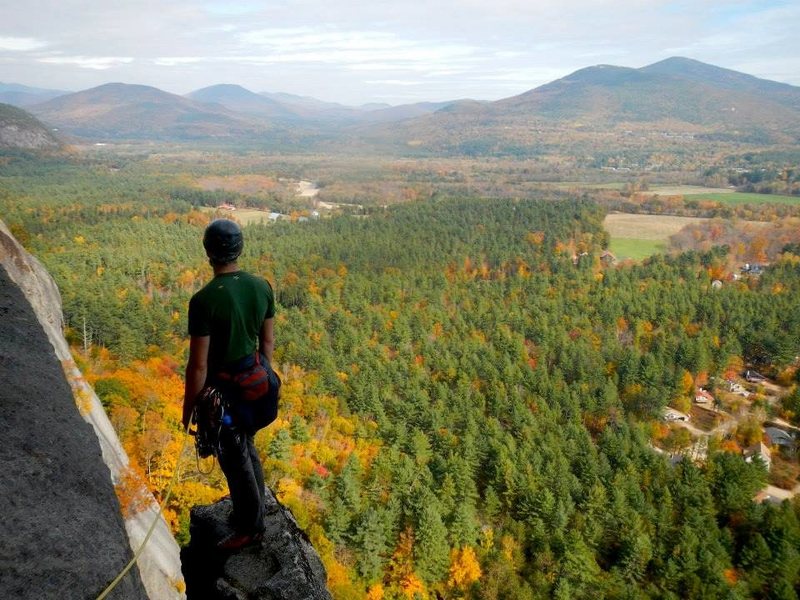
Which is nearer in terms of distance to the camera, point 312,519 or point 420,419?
point 312,519

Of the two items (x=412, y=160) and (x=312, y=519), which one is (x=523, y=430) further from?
(x=412, y=160)

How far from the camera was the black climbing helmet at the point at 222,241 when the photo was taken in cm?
514

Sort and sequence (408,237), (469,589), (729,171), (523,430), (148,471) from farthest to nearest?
(729,171) → (408,237) → (523,430) → (469,589) → (148,471)

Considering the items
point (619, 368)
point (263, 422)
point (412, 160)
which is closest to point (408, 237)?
point (619, 368)

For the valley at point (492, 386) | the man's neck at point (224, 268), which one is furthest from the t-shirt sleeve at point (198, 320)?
the valley at point (492, 386)

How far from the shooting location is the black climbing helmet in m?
5.14

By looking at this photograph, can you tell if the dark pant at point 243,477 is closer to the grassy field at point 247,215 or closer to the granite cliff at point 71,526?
the granite cliff at point 71,526

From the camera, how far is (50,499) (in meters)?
5.49

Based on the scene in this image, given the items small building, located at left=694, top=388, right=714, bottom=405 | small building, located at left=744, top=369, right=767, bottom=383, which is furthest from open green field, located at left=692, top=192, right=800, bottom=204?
small building, located at left=694, top=388, right=714, bottom=405

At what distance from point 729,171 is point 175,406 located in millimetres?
201136

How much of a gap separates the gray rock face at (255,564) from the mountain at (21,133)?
651 ft

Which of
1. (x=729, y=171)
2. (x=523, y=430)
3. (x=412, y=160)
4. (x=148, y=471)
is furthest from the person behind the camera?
(x=412, y=160)

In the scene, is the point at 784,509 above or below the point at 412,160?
below

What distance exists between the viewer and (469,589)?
2814cm
